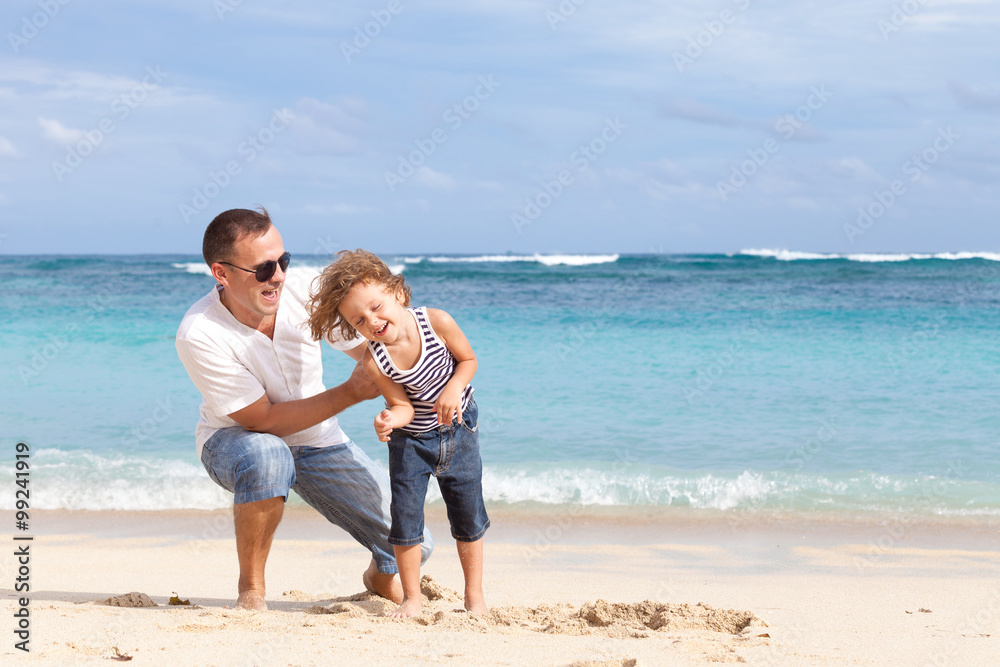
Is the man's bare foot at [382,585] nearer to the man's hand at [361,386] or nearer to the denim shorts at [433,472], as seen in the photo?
the denim shorts at [433,472]

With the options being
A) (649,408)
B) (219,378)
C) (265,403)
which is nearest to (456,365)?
(265,403)

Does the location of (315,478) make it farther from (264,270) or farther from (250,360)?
(264,270)

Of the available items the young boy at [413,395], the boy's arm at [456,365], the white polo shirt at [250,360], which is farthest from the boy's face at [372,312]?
the white polo shirt at [250,360]

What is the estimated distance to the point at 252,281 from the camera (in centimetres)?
304

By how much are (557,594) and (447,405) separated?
3.77ft

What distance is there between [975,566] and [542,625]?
2.30m

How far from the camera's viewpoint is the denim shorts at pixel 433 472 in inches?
116

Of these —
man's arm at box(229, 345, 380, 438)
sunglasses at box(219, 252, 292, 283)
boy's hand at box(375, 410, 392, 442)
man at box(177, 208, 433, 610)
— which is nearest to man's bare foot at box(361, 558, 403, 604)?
man at box(177, 208, 433, 610)

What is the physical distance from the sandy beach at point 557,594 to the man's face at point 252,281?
1.11m

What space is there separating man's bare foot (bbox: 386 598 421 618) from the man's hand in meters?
0.76

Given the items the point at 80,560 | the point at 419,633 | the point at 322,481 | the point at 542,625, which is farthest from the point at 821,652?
the point at 80,560

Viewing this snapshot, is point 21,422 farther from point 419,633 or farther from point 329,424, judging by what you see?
point 419,633

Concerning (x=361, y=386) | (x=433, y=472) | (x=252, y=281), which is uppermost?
(x=252, y=281)

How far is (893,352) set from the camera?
1030 centimetres
